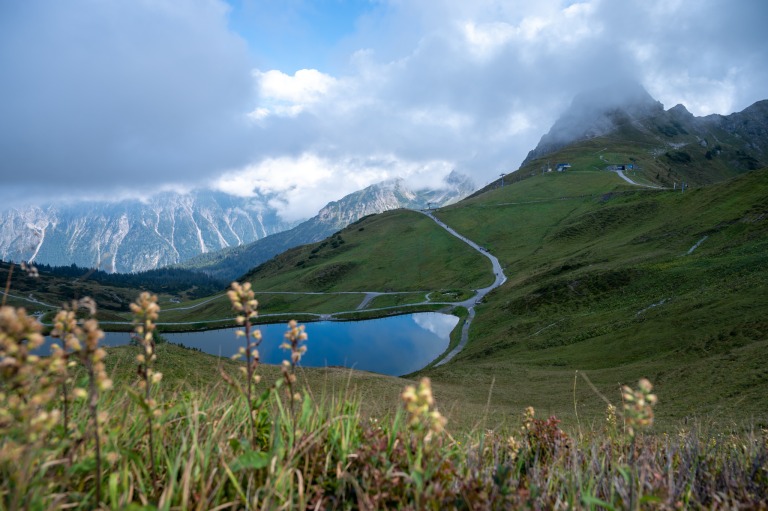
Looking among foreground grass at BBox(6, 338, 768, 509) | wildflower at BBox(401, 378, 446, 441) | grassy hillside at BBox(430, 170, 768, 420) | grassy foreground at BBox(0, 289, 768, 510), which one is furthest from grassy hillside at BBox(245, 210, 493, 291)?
wildflower at BBox(401, 378, 446, 441)

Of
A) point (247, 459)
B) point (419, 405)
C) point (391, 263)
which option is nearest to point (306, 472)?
point (247, 459)

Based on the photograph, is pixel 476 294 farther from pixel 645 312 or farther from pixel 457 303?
pixel 645 312

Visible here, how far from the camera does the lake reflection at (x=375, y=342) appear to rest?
64000mm

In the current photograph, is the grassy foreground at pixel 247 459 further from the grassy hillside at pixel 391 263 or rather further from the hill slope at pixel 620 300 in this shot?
the grassy hillside at pixel 391 263

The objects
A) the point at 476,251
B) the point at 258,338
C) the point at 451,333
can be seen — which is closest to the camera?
the point at 258,338

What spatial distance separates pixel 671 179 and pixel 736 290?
168 meters

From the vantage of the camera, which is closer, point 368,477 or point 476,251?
point 368,477

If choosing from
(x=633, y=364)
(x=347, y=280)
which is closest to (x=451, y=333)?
(x=633, y=364)

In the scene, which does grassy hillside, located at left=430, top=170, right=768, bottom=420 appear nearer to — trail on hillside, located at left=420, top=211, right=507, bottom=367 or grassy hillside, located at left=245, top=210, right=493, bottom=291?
trail on hillside, located at left=420, top=211, right=507, bottom=367

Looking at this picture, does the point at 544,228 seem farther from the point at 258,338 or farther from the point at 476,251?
the point at 258,338

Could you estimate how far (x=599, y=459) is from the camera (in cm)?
496

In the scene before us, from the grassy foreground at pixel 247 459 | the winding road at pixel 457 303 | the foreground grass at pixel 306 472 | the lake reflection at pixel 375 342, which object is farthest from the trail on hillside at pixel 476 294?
the grassy foreground at pixel 247 459

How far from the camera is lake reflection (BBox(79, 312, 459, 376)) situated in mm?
64000

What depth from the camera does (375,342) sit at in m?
75.8
